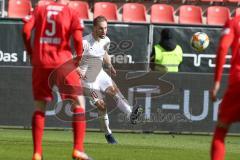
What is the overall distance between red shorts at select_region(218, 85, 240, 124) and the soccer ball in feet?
34.6

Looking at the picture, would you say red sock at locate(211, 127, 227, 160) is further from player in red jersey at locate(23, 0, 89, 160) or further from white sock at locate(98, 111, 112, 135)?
white sock at locate(98, 111, 112, 135)

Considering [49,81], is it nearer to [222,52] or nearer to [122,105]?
[222,52]

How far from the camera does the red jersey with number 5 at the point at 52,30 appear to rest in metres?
10.8

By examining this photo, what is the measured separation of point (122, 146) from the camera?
14359 millimetres

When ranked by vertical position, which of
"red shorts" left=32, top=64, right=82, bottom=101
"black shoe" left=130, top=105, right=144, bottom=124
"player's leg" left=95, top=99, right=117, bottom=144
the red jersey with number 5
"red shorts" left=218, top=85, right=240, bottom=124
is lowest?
"black shoe" left=130, top=105, right=144, bottom=124

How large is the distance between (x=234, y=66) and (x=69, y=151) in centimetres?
458

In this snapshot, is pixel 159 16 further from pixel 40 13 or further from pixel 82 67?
pixel 40 13

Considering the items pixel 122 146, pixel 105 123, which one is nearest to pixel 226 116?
pixel 122 146

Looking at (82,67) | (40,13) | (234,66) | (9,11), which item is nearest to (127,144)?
(82,67)

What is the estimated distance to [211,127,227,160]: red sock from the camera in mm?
9141

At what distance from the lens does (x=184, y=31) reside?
66.2 feet

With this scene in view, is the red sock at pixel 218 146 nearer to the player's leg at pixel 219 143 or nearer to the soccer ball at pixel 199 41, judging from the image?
the player's leg at pixel 219 143

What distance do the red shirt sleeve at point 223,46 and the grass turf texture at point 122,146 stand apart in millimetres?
3613

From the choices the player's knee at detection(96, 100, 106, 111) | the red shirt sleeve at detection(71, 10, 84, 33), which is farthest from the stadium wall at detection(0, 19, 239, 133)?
the red shirt sleeve at detection(71, 10, 84, 33)
